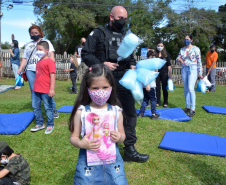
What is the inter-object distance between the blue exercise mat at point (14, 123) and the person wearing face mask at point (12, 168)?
5.57ft

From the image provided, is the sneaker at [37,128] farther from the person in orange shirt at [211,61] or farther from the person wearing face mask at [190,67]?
the person in orange shirt at [211,61]

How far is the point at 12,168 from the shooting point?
8.84ft

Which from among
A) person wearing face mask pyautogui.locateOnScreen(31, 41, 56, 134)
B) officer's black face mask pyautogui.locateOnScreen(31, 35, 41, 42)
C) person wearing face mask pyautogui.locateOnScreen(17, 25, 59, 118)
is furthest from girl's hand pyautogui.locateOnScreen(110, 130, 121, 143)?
officer's black face mask pyautogui.locateOnScreen(31, 35, 41, 42)

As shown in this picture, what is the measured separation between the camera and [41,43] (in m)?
4.30

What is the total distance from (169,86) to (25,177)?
481 cm

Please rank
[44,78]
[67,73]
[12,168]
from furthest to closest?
[67,73] → [44,78] → [12,168]

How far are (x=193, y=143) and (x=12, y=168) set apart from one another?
2.87 metres

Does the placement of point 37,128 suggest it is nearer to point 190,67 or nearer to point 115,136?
point 115,136

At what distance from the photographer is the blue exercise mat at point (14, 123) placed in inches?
173

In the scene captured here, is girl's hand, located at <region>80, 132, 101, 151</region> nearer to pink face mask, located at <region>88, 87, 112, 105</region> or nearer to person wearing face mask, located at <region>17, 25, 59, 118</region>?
pink face mask, located at <region>88, 87, 112, 105</region>

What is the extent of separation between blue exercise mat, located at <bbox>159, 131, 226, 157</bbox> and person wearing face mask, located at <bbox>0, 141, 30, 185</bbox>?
217 cm

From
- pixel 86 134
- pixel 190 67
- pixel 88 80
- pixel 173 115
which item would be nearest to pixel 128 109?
pixel 88 80

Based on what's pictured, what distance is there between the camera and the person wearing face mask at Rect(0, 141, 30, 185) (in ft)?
8.68

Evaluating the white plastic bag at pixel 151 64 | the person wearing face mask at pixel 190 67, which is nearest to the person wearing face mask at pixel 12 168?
the white plastic bag at pixel 151 64
